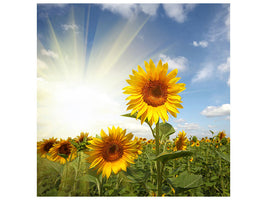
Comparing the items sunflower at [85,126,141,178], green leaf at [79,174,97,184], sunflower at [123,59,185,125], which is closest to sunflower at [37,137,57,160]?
green leaf at [79,174,97,184]

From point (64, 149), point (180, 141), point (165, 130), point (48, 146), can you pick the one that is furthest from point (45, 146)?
point (180, 141)

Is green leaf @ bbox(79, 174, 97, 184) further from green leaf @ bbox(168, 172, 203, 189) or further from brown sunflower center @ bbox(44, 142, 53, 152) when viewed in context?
brown sunflower center @ bbox(44, 142, 53, 152)

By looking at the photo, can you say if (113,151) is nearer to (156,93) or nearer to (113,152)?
(113,152)

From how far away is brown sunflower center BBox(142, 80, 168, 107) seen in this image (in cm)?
130

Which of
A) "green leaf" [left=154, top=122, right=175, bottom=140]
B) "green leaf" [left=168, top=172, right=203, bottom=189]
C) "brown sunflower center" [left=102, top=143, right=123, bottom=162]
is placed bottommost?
"green leaf" [left=168, top=172, right=203, bottom=189]

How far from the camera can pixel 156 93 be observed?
133 centimetres

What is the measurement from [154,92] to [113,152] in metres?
0.55

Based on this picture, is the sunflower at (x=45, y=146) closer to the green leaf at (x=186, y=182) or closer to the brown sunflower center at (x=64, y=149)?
the brown sunflower center at (x=64, y=149)

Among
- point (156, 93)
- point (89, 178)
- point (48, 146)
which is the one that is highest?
point (156, 93)

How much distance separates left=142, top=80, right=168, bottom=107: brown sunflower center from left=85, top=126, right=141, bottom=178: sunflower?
0.29m

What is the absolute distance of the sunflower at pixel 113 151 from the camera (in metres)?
1.32

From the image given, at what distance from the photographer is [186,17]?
2309 mm

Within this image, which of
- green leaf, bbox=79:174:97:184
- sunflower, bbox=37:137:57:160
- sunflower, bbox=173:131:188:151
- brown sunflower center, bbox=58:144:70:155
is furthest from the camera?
sunflower, bbox=173:131:188:151
